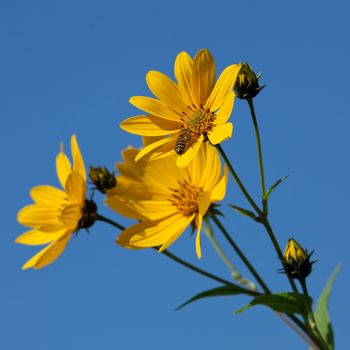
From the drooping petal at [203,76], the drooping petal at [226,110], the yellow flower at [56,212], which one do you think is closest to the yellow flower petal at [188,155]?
the drooping petal at [226,110]

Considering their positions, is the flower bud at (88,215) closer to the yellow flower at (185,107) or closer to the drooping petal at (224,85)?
the yellow flower at (185,107)

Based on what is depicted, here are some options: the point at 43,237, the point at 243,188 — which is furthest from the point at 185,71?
the point at 43,237

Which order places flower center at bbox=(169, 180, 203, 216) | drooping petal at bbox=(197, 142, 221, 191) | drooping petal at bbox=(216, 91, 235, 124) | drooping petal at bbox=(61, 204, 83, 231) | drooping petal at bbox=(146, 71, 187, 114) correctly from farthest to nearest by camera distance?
1. drooping petal at bbox=(61, 204, 83, 231)
2. flower center at bbox=(169, 180, 203, 216)
3. drooping petal at bbox=(197, 142, 221, 191)
4. drooping petal at bbox=(146, 71, 187, 114)
5. drooping petal at bbox=(216, 91, 235, 124)

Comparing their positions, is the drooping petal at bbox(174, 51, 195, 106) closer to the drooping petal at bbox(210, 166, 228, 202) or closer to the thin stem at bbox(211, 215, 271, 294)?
A: the drooping petal at bbox(210, 166, 228, 202)

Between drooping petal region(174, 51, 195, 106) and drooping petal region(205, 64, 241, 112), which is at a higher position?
drooping petal region(174, 51, 195, 106)

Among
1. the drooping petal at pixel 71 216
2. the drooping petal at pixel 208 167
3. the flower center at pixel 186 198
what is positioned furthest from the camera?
the drooping petal at pixel 71 216

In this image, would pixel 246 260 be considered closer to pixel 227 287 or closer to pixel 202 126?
pixel 227 287

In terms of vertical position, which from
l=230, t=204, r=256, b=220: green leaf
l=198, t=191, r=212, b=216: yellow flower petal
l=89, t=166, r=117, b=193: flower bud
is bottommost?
l=230, t=204, r=256, b=220: green leaf

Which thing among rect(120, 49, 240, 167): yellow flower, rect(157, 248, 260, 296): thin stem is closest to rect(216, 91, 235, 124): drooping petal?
rect(120, 49, 240, 167): yellow flower
